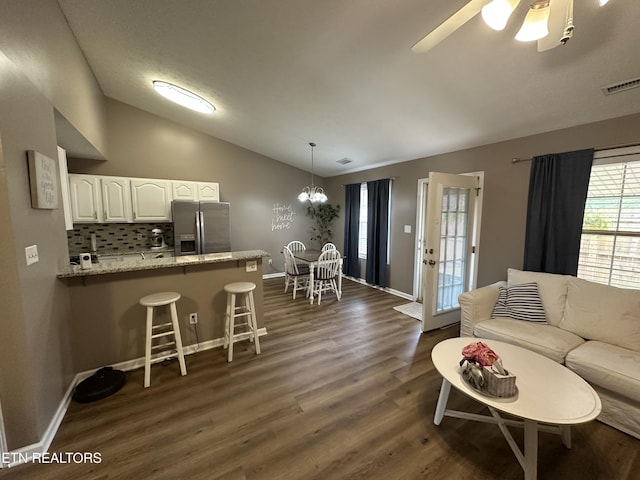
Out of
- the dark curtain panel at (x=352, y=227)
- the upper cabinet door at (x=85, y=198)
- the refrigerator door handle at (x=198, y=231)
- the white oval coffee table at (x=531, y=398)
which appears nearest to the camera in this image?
the white oval coffee table at (x=531, y=398)

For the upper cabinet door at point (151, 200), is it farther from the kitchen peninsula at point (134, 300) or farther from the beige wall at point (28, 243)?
the beige wall at point (28, 243)

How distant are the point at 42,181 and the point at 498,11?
2.74 m

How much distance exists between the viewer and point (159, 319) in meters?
2.58

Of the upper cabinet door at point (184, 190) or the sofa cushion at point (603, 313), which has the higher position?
the upper cabinet door at point (184, 190)

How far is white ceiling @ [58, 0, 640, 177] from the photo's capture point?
1.80 meters

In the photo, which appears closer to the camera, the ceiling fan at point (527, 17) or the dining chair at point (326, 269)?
the ceiling fan at point (527, 17)

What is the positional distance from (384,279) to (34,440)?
450cm

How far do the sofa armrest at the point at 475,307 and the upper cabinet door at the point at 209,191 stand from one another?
13.8 feet

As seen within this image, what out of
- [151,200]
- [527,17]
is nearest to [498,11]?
[527,17]

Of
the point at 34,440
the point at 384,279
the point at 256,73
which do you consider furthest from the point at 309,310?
the point at 256,73

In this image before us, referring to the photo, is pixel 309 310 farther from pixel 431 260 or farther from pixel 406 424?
pixel 406 424

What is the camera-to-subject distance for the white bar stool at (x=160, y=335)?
220 cm

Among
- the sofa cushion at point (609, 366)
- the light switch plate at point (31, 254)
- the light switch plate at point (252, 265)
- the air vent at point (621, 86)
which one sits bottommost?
the sofa cushion at point (609, 366)

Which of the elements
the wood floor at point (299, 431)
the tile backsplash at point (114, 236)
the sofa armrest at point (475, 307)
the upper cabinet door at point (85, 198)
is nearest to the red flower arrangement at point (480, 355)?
the wood floor at point (299, 431)
